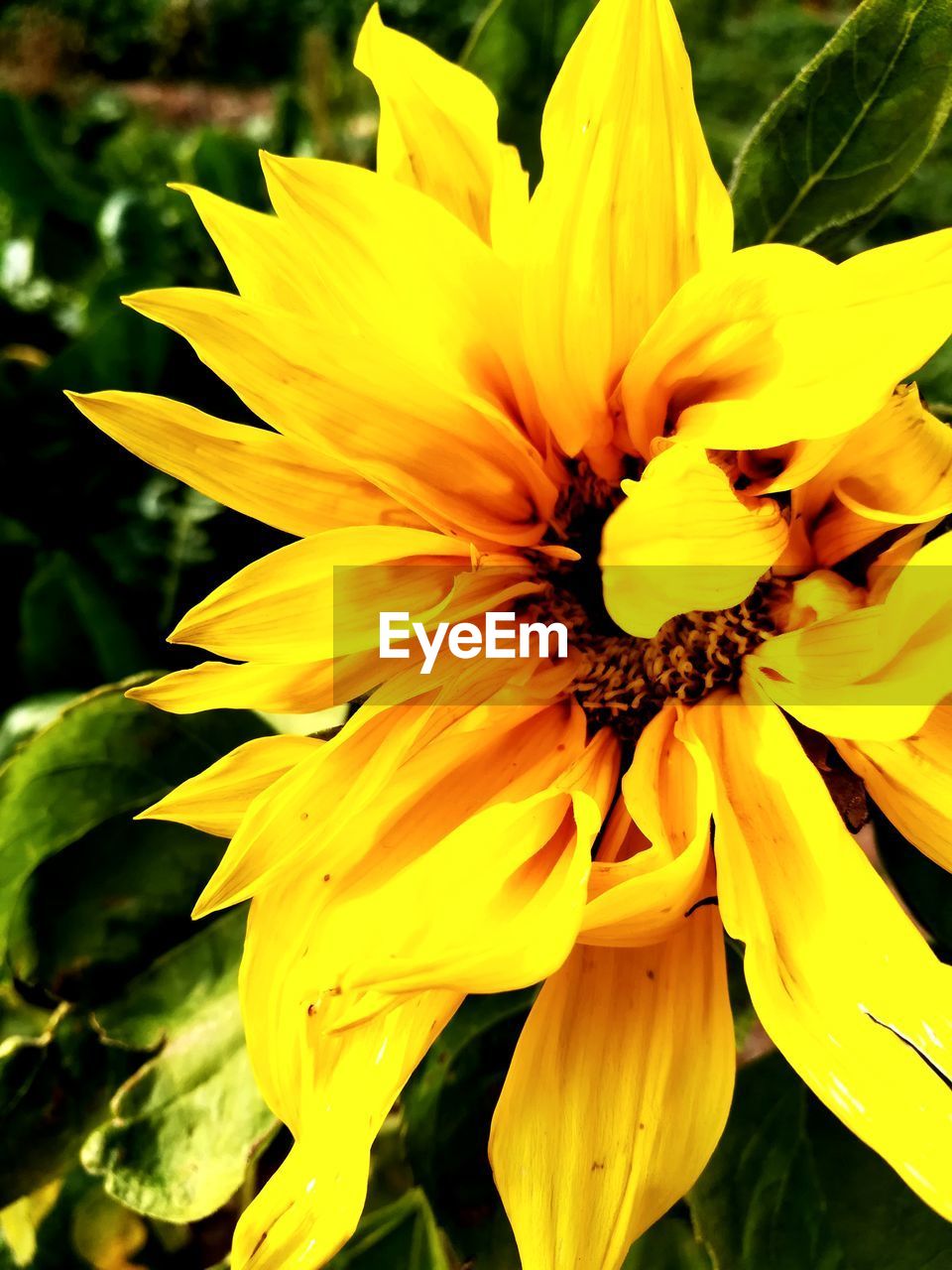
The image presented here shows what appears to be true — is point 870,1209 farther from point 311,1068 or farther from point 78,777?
point 78,777

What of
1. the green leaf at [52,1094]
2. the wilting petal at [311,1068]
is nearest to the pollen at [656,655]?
the wilting petal at [311,1068]

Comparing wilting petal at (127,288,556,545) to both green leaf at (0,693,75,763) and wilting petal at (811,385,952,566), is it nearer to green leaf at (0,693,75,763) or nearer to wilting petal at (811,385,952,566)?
wilting petal at (811,385,952,566)

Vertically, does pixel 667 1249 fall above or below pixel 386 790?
below

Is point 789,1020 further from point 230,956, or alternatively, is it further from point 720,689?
point 230,956

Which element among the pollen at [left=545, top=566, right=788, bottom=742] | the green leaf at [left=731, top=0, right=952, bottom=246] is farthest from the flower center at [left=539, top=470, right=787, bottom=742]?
the green leaf at [left=731, top=0, right=952, bottom=246]

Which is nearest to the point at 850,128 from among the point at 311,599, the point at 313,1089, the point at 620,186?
the point at 620,186

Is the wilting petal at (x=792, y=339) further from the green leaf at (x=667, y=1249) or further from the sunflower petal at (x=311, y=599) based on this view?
the green leaf at (x=667, y=1249)
